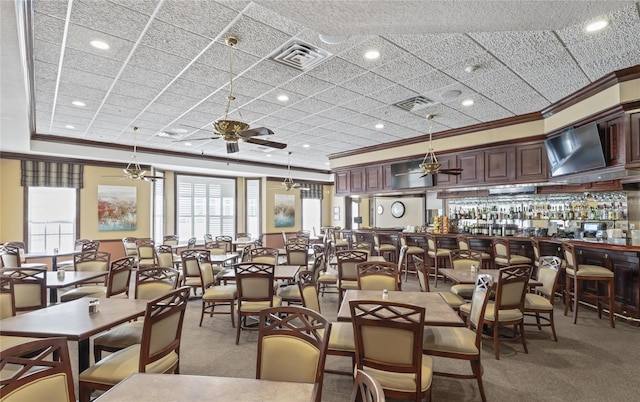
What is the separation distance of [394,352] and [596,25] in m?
3.56

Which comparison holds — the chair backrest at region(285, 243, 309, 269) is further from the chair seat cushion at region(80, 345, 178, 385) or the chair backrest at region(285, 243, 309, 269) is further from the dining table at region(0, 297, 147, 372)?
the chair seat cushion at region(80, 345, 178, 385)

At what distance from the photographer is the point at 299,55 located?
370cm

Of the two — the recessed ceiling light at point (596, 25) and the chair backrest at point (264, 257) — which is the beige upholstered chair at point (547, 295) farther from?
the chair backrest at point (264, 257)

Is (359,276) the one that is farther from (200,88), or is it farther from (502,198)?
(502,198)

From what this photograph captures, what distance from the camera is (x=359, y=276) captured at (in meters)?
3.85

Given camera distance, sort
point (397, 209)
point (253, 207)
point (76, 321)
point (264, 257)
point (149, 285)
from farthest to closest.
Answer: point (253, 207) → point (397, 209) → point (264, 257) → point (149, 285) → point (76, 321)

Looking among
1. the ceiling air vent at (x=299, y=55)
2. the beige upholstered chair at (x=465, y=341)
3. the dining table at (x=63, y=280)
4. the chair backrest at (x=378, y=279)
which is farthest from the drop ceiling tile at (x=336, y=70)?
the dining table at (x=63, y=280)

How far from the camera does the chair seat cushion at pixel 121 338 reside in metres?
2.76

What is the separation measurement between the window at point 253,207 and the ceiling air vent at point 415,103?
7.89 metres

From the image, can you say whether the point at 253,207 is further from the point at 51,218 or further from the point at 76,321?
the point at 76,321

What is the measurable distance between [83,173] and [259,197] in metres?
5.54

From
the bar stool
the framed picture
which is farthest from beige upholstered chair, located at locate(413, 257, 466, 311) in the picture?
the framed picture

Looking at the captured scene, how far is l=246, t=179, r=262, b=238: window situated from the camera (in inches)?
487

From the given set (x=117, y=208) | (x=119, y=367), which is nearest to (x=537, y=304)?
(x=119, y=367)
